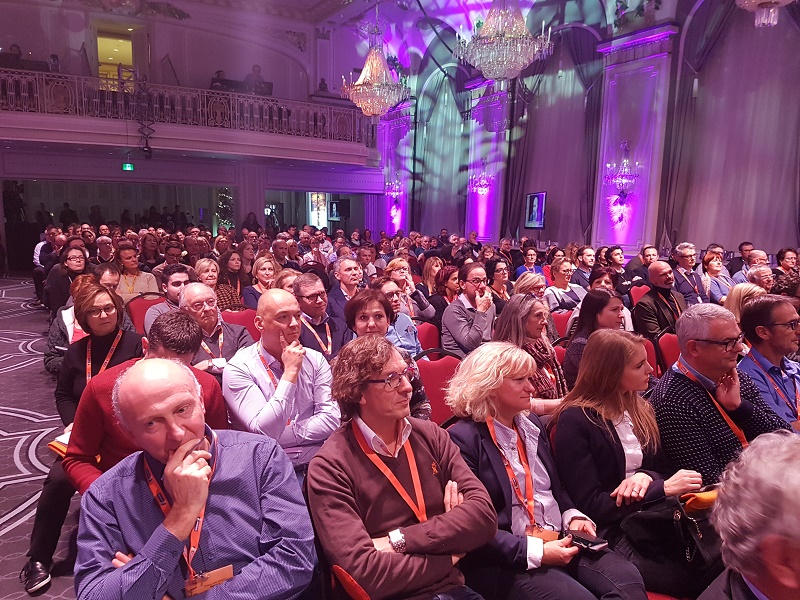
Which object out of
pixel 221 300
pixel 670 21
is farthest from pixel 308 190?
pixel 221 300

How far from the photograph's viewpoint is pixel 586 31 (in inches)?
444

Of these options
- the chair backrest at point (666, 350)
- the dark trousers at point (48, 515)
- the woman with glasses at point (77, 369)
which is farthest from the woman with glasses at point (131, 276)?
the chair backrest at point (666, 350)

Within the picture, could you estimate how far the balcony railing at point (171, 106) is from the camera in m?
12.1

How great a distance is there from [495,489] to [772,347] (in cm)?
195

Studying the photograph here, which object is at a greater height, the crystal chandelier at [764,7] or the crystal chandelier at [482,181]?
the crystal chandelier at [764,7]

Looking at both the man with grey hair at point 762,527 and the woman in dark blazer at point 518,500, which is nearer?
the man with grey hair at point 762,527

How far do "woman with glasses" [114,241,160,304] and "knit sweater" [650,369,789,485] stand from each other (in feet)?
16.1

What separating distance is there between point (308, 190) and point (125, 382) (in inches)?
665

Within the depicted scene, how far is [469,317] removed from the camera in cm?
435

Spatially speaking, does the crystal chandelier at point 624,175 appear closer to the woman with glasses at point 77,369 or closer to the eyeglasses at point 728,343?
the eyeglasses at point 728,343

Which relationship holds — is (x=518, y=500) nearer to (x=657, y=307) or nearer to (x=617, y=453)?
(x=617, y=453)

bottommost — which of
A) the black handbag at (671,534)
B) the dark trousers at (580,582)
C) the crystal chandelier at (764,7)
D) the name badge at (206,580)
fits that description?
the dark trousers at (580,582)

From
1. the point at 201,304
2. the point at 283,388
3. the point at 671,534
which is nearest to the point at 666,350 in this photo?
the point at 671,534

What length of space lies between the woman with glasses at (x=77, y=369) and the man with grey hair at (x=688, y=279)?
5261 millimetres
